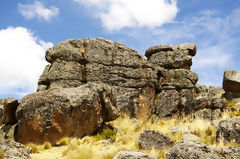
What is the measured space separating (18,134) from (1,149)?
4743 mm

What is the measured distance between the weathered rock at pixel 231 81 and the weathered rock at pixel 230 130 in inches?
556

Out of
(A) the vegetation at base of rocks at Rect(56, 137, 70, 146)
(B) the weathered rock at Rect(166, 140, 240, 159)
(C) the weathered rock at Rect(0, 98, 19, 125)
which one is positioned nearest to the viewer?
(B) the weathered rock at Rect(166, 140, 240, 159)

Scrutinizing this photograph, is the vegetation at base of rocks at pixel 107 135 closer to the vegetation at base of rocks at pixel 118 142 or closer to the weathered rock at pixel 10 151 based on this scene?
the vegetation at base of rocks at pixel 118 142

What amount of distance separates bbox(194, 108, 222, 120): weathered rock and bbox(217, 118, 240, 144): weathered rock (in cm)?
720

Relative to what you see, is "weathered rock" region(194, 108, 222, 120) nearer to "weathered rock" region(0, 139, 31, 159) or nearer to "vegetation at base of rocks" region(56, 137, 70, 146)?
"vegetation at base of rocks" region(56, 137, 70, 146)

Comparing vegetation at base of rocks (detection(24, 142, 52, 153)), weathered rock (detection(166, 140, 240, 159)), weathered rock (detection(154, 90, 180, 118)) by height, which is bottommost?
vegetation at base of rocks (detection(24, 142, 52, 153))

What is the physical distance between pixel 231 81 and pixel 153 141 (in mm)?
15399

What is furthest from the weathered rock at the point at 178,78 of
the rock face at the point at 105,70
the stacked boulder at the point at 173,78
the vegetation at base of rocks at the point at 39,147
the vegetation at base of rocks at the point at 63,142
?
the vegetation at base of rocks at the point at 39,147

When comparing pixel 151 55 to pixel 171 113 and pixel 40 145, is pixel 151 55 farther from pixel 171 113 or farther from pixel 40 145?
pixel 40 145

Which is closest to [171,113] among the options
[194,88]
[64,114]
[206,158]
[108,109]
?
[194,88]

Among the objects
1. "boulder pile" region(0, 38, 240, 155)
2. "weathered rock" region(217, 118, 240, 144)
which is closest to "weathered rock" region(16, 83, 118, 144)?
"boulder pile" region(0, 38, 240, 155)

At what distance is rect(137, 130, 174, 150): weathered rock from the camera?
9.92 m

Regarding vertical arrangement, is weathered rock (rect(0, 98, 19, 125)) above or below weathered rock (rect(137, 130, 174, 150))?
Result: above

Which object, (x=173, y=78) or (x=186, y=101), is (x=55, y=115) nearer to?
(x=186, y=101)
